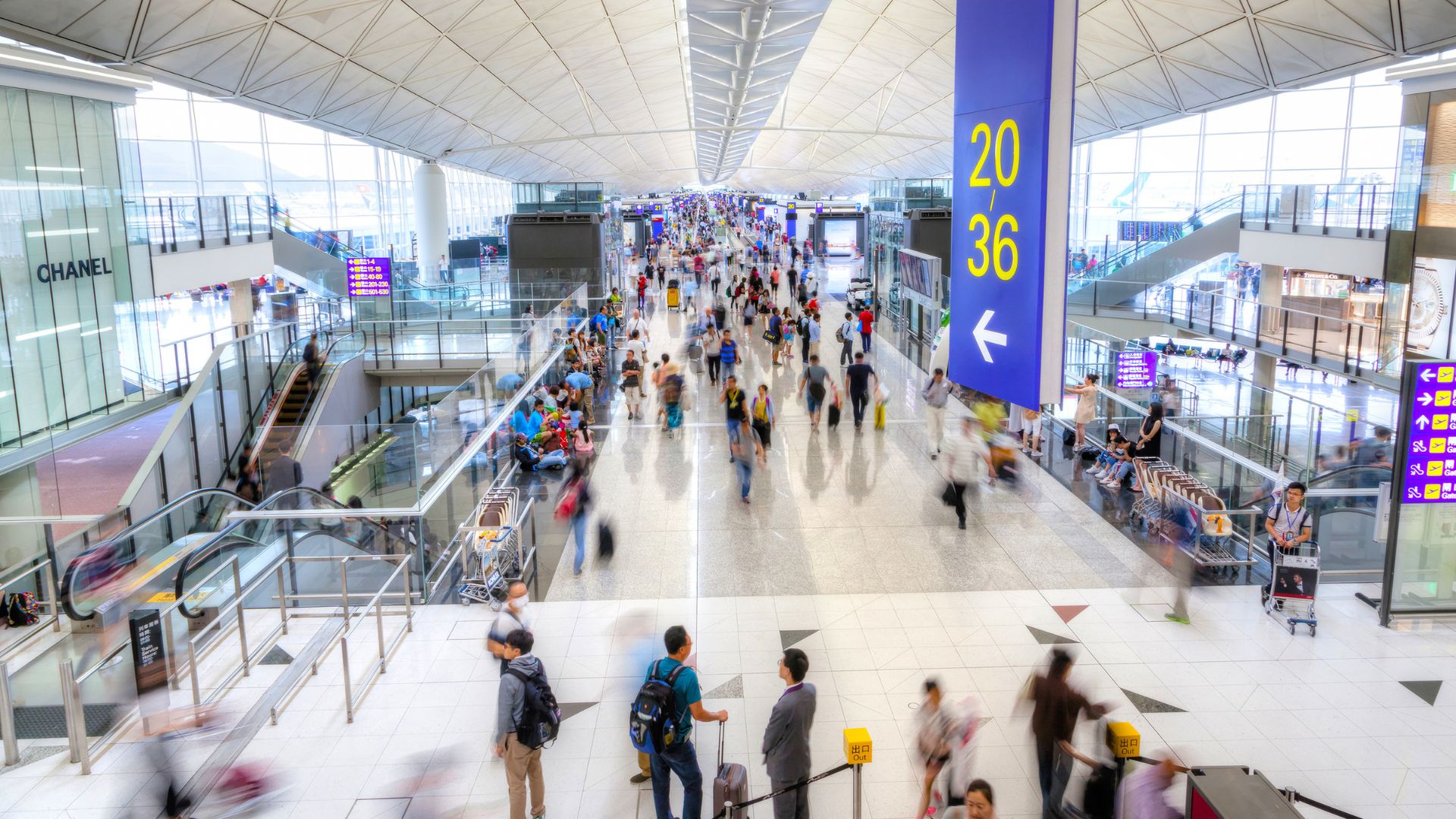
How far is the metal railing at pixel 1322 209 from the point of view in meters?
17.1

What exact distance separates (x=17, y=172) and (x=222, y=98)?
634 cm

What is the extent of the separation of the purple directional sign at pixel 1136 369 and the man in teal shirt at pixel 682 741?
14.5m

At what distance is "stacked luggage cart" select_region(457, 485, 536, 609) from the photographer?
9758 mm

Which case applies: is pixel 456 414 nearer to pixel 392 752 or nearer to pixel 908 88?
pixel 392 752

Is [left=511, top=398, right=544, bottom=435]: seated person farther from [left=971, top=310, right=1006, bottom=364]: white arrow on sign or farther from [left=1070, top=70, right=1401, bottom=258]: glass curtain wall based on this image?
[left=1070, top=70, right=1401, bottom=258]: glass curtain wall

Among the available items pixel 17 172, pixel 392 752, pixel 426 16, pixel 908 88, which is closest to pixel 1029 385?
pixel 392 752

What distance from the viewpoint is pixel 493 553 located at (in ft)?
32.4

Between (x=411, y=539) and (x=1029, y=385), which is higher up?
(x=1029, y=385)

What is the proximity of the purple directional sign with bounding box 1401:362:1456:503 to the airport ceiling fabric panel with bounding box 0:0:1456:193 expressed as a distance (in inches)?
363

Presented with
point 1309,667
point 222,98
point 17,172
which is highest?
point 222,98

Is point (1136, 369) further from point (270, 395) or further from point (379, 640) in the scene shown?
point (270, 395)

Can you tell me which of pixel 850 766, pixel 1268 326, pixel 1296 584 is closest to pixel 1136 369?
pixel 1268 326

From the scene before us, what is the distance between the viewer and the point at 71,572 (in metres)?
8.19

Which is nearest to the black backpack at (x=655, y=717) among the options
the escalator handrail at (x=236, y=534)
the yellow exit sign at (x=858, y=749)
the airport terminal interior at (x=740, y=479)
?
the airport terminal interior at (x=740, y=479)
